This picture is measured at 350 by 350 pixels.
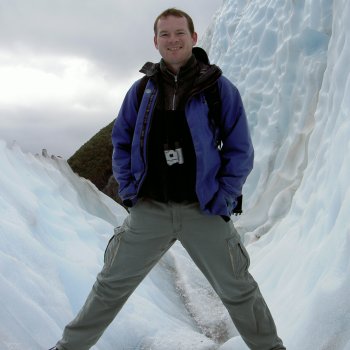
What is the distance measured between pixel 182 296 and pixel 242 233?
2.32m

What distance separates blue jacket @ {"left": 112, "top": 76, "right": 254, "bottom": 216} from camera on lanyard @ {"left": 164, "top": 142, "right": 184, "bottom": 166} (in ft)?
0.28

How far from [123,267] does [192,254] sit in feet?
1.08

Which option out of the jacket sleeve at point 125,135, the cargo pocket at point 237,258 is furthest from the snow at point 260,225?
the jacket sleeve at point 125,135

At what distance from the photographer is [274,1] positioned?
9133 mm

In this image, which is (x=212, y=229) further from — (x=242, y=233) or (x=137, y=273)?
(x=242, y=233)

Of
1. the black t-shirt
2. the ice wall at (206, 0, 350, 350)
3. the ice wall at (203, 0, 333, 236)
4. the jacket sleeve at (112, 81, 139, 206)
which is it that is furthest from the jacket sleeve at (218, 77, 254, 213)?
the ice wall at (203, 0, 333, 236)

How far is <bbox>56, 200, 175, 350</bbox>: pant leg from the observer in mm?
2332

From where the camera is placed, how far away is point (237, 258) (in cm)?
229

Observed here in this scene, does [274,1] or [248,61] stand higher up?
[274,1]

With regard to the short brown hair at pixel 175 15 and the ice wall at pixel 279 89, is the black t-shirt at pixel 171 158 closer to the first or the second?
the short brown hair at pixel 175 15

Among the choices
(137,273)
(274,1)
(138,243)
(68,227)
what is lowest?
(68,227)

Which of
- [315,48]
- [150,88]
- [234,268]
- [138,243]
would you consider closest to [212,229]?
[234,268]

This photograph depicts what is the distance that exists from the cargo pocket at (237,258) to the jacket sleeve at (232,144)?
186 millimetres

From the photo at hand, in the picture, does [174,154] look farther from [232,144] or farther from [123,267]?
[123,267]
